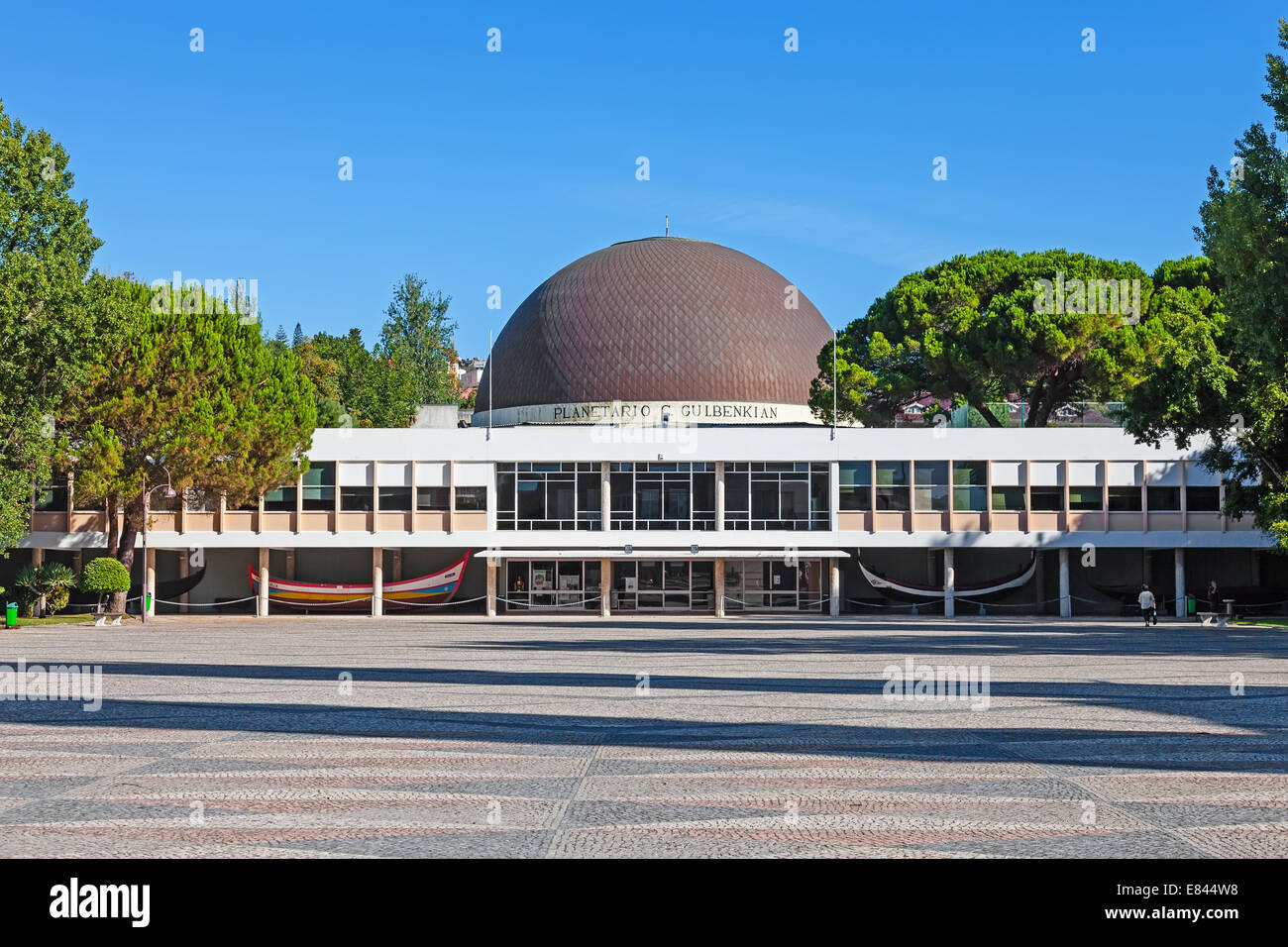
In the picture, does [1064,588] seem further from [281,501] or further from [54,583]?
[54,583]

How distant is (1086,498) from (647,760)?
4596 cm

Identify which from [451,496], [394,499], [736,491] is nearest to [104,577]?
[394,499]

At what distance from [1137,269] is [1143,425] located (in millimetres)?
24386

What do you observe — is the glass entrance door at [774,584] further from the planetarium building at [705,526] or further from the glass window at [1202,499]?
the glass window at [1202,499]

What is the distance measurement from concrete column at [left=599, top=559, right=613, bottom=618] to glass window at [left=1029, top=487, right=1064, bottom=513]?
17.4 meters

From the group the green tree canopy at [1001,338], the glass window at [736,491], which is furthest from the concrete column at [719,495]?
the green tree canopy at [1001,338]

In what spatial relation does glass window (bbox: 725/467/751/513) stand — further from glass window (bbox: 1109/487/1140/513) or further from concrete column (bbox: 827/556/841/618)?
glass window (bbox: 1109/487/1140/513)

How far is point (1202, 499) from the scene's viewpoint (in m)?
54.7

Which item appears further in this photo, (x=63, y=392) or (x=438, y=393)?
(x=438, y=393)

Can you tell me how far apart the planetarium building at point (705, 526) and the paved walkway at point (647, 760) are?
28.3 m
